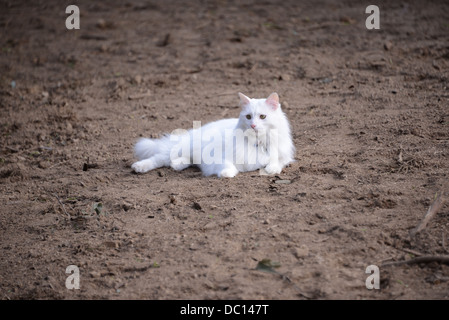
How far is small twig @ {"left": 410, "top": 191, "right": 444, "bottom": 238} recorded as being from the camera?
12.1 feet

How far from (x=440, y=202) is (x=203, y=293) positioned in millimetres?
1995

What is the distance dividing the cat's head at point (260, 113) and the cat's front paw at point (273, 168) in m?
0.35

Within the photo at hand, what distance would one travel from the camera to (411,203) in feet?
13.2

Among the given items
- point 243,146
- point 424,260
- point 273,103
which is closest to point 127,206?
point 243,146

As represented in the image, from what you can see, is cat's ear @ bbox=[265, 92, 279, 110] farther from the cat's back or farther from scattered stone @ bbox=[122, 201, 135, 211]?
scattered stone @ bbox=[122, 201, 135, 211]

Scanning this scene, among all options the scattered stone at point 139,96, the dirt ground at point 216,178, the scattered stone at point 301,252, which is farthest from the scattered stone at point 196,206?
the scattered stone at point 139,96

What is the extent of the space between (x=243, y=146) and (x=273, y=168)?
368 millimetres

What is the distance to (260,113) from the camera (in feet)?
15.5

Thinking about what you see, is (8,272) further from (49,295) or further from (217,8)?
(217,8)

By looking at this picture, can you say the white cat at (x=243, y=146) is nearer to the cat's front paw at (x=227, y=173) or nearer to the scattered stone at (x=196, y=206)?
the cat's front paw at (x=227, y=173)

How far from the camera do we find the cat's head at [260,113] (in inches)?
185

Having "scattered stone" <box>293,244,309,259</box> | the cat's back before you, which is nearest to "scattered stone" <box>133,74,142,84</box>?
the cat's back

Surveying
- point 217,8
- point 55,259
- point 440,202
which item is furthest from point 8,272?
point 217,8

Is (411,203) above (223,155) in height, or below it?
below
